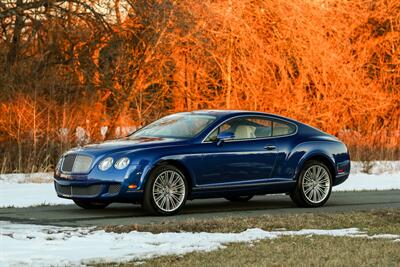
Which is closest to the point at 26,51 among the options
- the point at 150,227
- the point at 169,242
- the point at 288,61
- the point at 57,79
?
the point at 57,79

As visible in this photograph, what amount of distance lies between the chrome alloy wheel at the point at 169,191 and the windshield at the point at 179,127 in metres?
0.80

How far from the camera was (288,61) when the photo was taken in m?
Result: 28.9

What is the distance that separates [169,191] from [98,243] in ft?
12.6

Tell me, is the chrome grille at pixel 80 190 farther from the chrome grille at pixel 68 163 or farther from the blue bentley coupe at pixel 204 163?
the chrome grille at pixel 68 163

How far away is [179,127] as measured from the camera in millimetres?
15898

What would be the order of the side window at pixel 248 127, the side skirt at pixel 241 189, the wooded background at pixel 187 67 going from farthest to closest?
the wooded background at pixel 187 67
the side window at pixel 248 127
the side skirt at pixel 241 189

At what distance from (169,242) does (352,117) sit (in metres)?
20.0

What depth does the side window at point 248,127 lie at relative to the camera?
627 inches

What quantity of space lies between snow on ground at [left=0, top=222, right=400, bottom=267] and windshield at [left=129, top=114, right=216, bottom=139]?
10.8ft

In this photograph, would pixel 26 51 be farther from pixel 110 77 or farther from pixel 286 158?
pixel 286 158

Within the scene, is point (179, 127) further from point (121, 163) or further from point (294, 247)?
point (294, 247)

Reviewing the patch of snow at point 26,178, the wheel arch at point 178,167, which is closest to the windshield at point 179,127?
the wheel arch at point 178,167

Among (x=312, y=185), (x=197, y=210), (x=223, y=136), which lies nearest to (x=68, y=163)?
(x=197, y=210)

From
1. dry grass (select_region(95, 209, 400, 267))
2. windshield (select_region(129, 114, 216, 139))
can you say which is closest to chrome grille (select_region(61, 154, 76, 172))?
windshield (select_region(129, 114, 216, 139))
